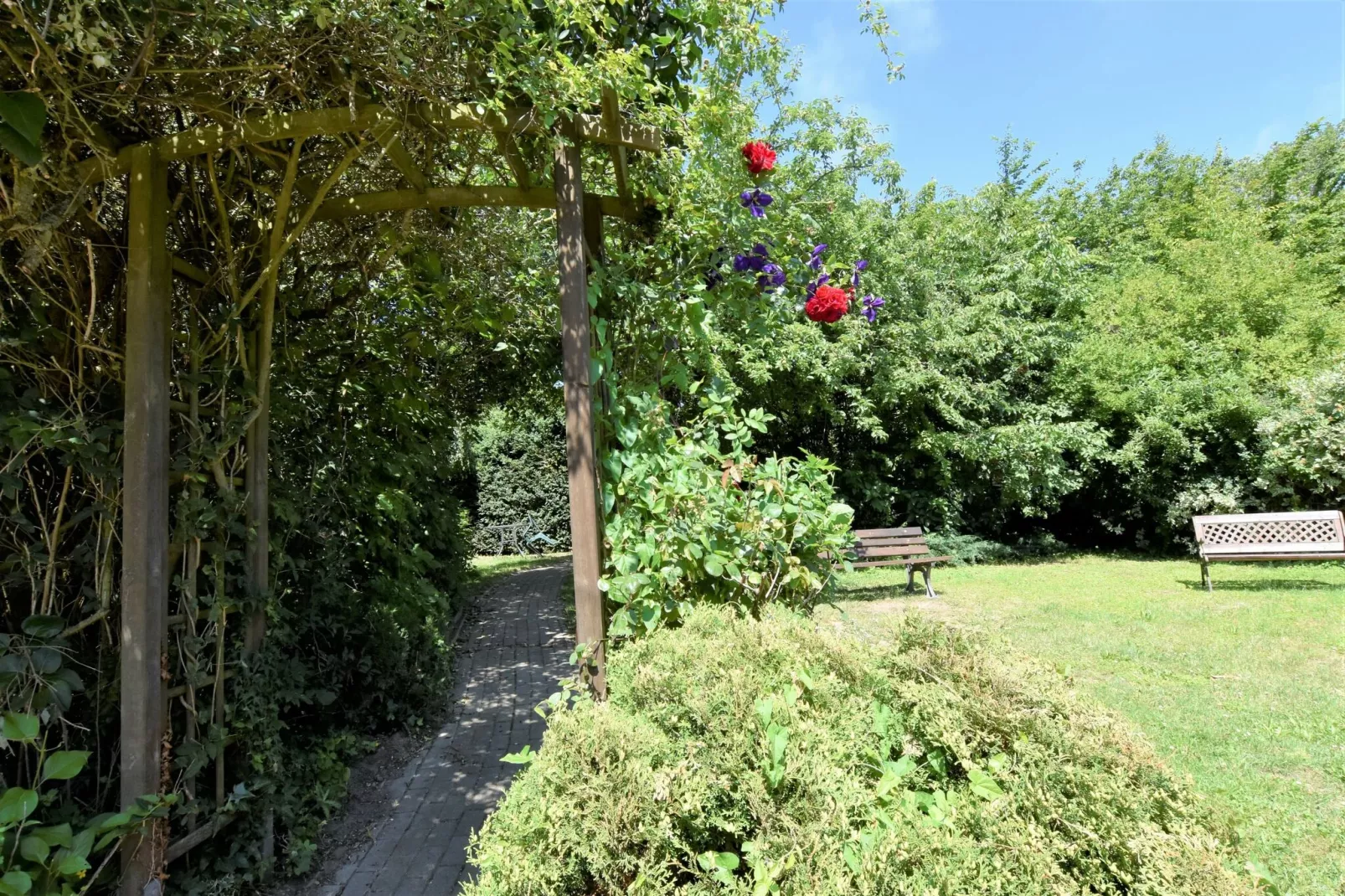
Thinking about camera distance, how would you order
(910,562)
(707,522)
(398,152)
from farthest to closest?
(910,562) < (398,152) < (707,522)

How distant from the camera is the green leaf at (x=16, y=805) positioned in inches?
68.6

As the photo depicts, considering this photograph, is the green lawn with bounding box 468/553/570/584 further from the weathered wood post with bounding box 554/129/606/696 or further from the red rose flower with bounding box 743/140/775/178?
the red rose flower with bounding box 743/140/775/178

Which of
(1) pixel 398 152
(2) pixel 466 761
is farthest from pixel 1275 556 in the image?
(1) pixel 398 152

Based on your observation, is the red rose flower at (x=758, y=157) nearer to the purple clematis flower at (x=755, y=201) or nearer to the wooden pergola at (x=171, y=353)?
the purple clematis flower at (x=755, y=201)

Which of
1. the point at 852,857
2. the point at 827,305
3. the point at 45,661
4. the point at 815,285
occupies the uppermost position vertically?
the point at 815,285

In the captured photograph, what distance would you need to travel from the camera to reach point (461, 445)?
901cm

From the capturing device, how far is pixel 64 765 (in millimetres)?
1918

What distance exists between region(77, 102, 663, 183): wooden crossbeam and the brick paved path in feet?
8.31

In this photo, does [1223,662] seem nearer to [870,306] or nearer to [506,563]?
[870,306]

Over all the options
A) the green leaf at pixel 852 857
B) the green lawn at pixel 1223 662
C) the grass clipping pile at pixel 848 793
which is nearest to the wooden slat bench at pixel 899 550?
the green lawn at pixel 1223 662

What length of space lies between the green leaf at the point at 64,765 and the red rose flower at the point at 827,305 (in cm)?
274

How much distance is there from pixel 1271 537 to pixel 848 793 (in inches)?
352

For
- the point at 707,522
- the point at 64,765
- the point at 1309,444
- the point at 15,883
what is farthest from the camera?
the point at 1309,444

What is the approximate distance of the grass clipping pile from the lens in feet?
4.43
